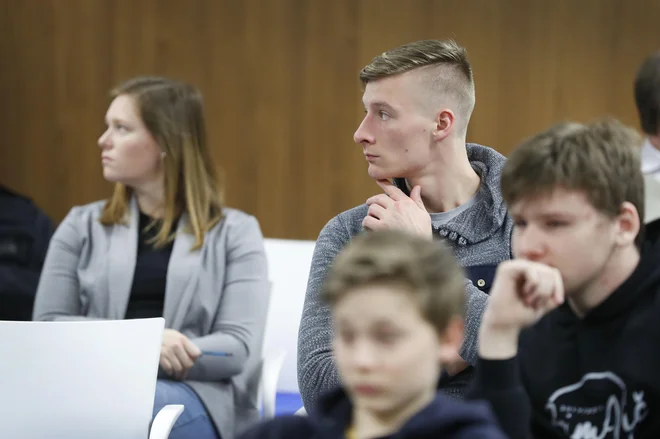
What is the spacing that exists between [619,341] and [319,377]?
2.79 ft

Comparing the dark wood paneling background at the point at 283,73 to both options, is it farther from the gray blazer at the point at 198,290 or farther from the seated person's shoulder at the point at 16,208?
the gray blazer at the point at 198,290

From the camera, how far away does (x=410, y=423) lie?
4.00 feet

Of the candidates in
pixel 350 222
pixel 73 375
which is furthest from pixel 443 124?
pixel 73 375

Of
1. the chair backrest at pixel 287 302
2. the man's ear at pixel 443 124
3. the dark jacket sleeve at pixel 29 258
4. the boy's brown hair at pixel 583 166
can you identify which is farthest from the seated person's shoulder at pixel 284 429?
the dark jacket sleeve at pixel 29 258

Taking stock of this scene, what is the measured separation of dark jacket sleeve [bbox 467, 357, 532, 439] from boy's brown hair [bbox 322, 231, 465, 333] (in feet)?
0.74

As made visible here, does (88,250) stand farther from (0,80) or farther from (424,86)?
(0,80)

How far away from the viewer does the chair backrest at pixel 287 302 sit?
3553 mm

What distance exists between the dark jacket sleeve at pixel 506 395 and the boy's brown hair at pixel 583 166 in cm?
27

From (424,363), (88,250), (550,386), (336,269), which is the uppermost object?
(336,269)

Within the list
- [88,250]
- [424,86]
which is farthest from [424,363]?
[88,250]

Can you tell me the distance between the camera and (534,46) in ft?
17.4

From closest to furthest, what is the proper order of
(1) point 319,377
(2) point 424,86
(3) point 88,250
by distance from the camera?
(1) point 319,377 < (2) point 424,86 < (3) point 88,250

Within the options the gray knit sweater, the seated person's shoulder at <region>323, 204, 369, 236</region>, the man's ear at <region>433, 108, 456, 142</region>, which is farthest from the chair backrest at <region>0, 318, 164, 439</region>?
the man's ear at <region>433, 108, 456, 142</region>

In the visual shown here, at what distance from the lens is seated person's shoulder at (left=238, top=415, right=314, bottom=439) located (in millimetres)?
1294
